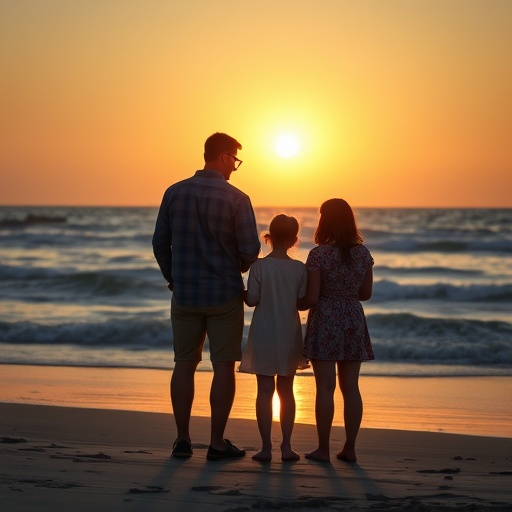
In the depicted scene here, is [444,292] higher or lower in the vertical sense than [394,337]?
higher

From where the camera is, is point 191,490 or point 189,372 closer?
point 191,490

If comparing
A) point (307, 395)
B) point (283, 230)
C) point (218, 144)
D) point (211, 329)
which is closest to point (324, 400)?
point (211, 329)

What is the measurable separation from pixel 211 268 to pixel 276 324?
0.49 metres

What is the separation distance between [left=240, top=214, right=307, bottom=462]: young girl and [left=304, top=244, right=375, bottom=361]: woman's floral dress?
0.11m

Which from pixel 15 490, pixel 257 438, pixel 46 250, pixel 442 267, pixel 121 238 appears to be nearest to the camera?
pixel 15 490

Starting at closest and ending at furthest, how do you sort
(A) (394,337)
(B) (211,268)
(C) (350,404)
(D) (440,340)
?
1. (B) (211,268)
2. (C) (350,404)
3. (D) (440,340)
4. (A) (394,337)

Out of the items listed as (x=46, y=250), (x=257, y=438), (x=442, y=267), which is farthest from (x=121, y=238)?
(x=257, y=438)

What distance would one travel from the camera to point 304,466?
Result: 5125 millimetres

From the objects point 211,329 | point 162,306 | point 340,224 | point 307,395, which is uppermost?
A: point 340,224

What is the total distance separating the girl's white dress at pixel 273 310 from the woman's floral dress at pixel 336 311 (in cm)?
12

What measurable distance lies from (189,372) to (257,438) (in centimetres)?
124

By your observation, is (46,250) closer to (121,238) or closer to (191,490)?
(121,238)

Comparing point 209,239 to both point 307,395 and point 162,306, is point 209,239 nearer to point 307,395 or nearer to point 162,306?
point 307,395

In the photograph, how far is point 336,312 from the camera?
5.34 metres
